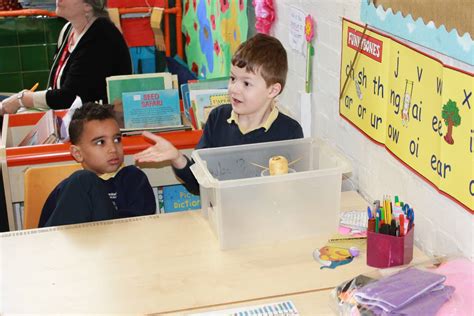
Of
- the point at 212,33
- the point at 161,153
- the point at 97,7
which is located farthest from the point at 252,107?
the point at 212,33

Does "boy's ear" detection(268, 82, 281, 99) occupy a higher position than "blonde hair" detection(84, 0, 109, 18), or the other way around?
"blonde hair" detection(84, 0, 109, 18)

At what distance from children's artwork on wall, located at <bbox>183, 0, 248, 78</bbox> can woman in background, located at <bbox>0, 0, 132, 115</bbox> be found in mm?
526

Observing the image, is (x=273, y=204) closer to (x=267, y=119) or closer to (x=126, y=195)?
(x=267, y=119)

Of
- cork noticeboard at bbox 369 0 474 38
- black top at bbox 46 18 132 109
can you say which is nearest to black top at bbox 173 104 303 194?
cork noticeboard at bbox 369 0 474 38

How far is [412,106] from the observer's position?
1729 millimetres

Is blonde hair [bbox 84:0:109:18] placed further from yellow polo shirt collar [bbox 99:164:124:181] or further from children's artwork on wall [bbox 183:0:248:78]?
yellow polo shirt collar [bbox 99:164:124:181]

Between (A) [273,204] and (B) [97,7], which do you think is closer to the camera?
(A) [273,204]

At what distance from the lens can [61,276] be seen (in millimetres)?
1650

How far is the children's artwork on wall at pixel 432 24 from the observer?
57.9 inches

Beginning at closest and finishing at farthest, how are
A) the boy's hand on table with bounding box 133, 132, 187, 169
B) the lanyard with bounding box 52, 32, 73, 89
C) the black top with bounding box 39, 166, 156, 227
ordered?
1. the boy's hand on table with bounding box 133, 132, 187, 169
2. the black top with bounding box 39, 166, 156, 227
3. the lanyard with bounding box 52, 32, 73, 89

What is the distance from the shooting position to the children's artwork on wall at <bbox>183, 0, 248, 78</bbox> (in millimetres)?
3387

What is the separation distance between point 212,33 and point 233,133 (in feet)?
6.09

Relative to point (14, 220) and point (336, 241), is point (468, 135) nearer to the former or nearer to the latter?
point (336, 241)

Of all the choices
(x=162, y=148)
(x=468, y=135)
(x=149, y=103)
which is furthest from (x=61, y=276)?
(x=149, y=103)
